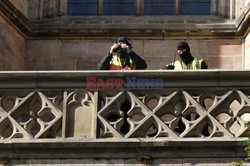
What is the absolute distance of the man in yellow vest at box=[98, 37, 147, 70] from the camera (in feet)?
44.3

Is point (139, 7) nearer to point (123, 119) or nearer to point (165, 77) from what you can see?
point (165, 77)

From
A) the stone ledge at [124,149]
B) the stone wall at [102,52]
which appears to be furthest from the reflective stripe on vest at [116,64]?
the stone wall at [102,52]

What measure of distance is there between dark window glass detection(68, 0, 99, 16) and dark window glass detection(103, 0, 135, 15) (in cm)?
18

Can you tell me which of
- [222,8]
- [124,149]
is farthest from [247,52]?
[124,149]

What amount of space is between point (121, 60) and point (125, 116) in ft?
4.34

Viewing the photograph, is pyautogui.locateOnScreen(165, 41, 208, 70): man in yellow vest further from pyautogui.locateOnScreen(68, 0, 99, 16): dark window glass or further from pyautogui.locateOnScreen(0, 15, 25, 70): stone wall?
pyautogui.locateOnScreen(68, 0, 99, 16): dark window glass

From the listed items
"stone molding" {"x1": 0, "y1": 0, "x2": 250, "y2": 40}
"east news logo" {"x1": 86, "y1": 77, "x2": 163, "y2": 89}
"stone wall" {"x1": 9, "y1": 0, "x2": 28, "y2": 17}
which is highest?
"stone wall" {"x1": 9, "y1": 0, "x2": 28, "y2": 17}

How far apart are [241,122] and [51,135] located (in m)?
2.24

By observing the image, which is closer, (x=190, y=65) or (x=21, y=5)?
(x=190, y=65)

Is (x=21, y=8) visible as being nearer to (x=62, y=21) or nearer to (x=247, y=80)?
(x=62, y=21)

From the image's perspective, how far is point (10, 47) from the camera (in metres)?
16.7

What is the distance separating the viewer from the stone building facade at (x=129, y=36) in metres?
16.9

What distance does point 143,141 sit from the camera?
1189cm

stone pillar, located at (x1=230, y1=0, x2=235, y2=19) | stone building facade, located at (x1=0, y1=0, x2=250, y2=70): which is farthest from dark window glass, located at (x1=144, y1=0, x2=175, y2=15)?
stone pillar, located at (x1=230, y1=0, x2=235, y2=19)
